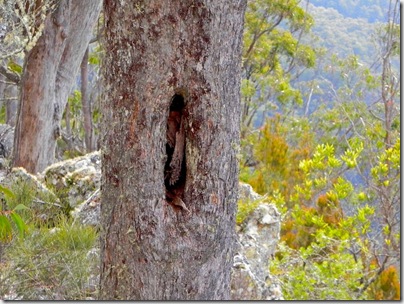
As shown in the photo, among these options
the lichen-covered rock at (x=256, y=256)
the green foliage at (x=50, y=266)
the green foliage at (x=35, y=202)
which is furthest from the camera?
the green foliage at (x=35, y=202)

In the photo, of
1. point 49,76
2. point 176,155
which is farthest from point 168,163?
point 49,76

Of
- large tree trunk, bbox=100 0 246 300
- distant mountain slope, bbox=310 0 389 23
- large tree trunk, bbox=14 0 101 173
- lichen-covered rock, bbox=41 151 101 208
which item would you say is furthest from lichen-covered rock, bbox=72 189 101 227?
distant mountain slope, bbox=310 0 389 23

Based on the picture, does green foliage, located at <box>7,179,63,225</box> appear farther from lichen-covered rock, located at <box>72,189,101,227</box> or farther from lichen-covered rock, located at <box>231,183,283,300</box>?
lichen-covered rock, located at <box>231,183,283,300</box>

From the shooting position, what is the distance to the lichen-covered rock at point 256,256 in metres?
4.04

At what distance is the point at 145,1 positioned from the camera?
2150 mm

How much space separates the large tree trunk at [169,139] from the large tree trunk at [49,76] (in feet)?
12.2

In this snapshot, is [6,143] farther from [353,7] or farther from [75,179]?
[353,7]

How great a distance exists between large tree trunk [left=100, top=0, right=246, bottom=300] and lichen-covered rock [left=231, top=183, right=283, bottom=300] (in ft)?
5.74

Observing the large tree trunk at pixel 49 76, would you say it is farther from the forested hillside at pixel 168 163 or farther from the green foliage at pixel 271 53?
the green foliage at pixel 271 53

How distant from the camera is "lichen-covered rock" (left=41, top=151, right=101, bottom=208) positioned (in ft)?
16.0

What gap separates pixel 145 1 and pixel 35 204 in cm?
274

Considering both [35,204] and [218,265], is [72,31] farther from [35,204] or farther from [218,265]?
[218,265]

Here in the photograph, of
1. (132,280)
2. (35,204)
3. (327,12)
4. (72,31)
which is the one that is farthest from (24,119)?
(327,12)

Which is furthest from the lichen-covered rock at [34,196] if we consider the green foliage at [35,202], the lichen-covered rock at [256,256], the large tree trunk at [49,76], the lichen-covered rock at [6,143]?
the lichen-covered rock at [6,143]
